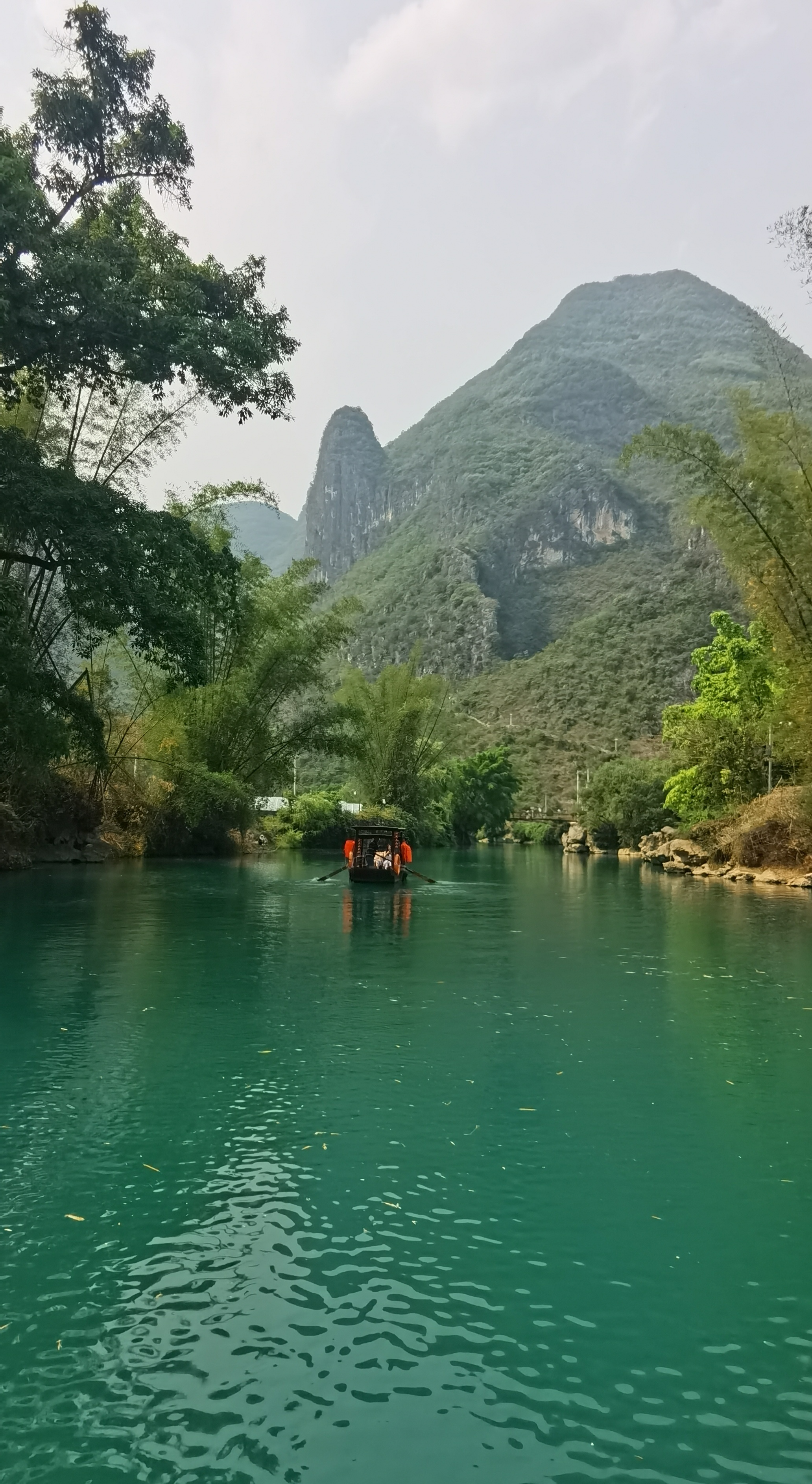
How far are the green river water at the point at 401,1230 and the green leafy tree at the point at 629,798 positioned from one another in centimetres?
4106

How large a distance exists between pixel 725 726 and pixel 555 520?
280 ft

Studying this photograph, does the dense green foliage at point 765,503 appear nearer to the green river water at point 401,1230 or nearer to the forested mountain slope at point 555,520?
the green river water at point 401,1230

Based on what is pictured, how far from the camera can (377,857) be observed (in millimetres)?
25781

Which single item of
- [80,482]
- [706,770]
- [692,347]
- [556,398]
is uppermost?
[692,347]

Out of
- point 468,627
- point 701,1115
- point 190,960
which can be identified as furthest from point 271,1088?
point 468,627

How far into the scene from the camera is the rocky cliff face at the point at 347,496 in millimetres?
162000

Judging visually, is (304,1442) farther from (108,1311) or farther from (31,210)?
(31,210)

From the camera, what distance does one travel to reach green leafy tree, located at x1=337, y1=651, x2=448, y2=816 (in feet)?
154

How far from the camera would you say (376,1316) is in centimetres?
382

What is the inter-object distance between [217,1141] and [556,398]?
14715cm

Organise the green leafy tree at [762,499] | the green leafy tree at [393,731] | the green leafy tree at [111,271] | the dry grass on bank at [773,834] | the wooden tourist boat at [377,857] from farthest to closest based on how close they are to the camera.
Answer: the green leafy tree at [393,731] → the dry grass on bank at [773,834] → the wooden tourist boat at [377,857] → the green leafy tree at [762,499] → the green leafy tree at [111,271]

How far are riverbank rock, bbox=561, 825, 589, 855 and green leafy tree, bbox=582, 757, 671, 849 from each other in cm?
213

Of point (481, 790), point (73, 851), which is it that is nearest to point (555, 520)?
point (481, 790)

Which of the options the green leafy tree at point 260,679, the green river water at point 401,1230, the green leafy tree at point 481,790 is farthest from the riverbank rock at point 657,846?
the green river water at point 401,1230
